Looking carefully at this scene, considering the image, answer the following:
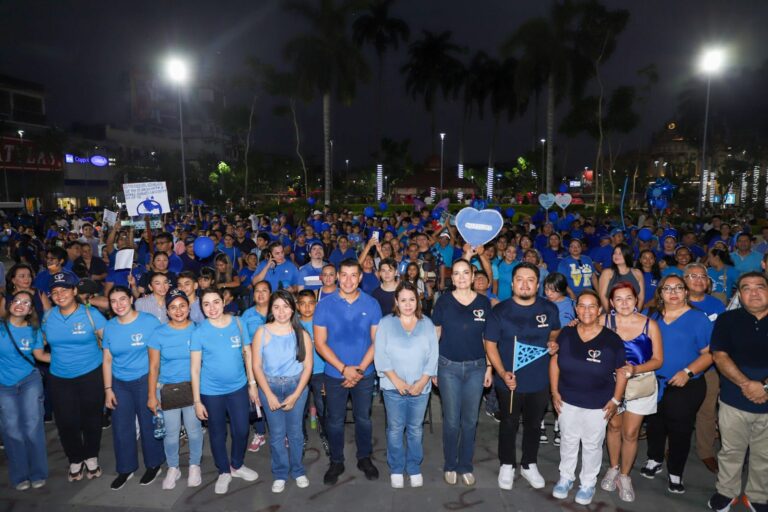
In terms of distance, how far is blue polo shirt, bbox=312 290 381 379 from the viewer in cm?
438

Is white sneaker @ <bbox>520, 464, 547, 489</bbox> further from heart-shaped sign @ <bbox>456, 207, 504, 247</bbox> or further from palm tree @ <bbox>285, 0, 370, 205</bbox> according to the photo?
palm tree @ <bbox>285, 0, 370, 205</bbox>

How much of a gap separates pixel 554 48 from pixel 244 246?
24.2 metres

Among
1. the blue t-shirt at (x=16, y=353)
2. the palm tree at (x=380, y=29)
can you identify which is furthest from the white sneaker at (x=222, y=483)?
the palm tree at (x=380, y=29)

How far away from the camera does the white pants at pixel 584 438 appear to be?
395cm

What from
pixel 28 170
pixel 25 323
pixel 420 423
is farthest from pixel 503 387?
pixel 28 170

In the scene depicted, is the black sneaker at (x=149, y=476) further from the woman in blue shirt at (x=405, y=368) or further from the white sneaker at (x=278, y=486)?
the woman in blue shirt at (x=405, y=368)

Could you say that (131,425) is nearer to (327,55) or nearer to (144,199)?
(144,199)

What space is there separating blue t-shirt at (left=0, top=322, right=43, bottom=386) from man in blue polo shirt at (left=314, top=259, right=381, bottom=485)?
8.60 ft

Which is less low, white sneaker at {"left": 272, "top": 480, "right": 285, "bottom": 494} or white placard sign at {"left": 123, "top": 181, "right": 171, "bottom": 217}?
white placard sign at {"left": 123, "top": 181, "right": 171, "bottom": 217}

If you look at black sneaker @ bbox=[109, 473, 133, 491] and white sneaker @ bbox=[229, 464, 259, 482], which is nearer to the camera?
black sneaker @ bbox=[109, 473, 133, 491]

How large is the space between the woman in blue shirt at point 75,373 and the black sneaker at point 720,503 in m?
5.58

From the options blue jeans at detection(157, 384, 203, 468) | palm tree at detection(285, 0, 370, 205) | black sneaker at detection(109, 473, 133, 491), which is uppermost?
palm tree at detection(285, 0, 370, 205)

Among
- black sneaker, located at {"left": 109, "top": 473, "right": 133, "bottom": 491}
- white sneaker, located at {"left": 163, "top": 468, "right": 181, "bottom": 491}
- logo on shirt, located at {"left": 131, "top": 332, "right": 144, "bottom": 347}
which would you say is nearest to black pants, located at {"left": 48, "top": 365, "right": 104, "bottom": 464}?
black sneaker, located at {"left": 109, "top": 473, "right": 133, "bottom": 491}

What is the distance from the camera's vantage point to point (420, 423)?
439cm
